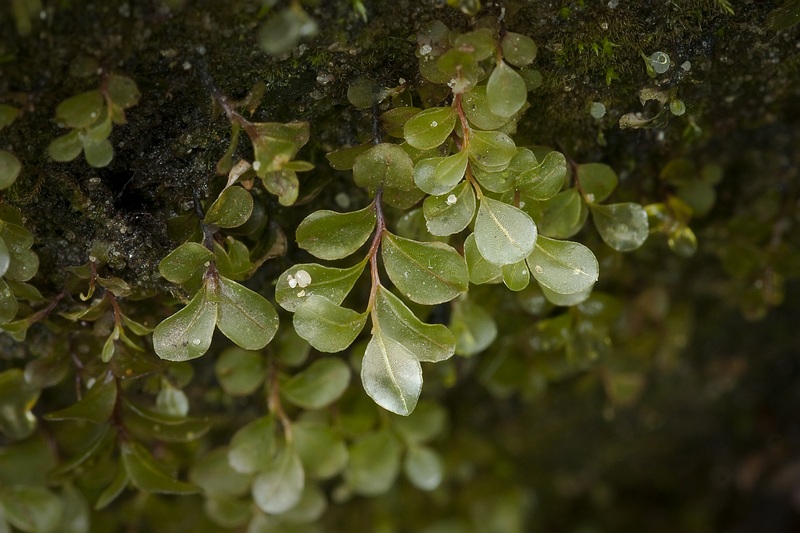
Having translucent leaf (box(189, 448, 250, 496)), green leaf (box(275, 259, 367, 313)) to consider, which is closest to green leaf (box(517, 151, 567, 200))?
green leaf (box(275, 259, 367, 313))

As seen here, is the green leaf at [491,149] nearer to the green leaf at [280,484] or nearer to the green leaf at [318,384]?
the green leaf at [318,384]

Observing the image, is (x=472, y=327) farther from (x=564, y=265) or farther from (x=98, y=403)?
(x=98, y=403)

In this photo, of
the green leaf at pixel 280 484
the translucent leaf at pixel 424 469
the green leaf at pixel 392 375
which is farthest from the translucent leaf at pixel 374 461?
the green leaf at pixel 392 375

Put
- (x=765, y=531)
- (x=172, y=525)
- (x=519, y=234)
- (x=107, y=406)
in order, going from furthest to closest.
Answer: (x=765, y=531) → (x=172, y=525) → (x=107, y=406) → (x=519, y=234)

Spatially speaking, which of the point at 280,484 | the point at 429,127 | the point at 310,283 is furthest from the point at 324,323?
the point at 280,484

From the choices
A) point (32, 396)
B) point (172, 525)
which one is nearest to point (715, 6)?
point (32, 396)

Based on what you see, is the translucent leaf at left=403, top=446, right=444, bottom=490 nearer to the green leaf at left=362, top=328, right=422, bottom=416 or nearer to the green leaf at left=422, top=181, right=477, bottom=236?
the green leaf at left=362, top=328, right=422, bottom=416

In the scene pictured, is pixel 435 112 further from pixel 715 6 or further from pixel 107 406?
pixel 107 406
